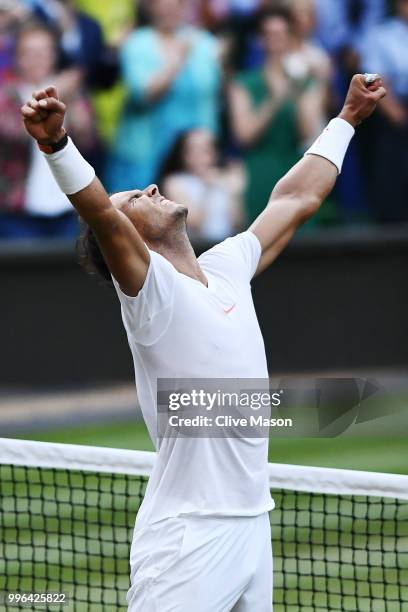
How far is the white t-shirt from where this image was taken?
4863mm

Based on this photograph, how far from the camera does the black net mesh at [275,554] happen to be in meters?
7.57

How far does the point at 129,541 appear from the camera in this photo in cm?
831

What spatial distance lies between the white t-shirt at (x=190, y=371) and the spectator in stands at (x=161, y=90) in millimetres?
8033

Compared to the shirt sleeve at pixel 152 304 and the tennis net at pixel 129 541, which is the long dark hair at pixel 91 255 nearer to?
the shirt sleeve at pixel 152 304

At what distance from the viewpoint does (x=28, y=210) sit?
42.1 feet

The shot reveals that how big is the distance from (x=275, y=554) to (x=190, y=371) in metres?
3.79

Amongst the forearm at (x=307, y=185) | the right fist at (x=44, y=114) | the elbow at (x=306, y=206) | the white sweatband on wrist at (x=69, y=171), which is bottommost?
the white sweatband on wrist at (x=69, y=171)

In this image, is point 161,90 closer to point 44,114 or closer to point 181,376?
point 181,376

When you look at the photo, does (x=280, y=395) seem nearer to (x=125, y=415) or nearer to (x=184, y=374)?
(x=184, y=374)

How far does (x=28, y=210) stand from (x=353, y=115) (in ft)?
23.3

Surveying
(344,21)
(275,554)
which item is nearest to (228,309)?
(275,554)

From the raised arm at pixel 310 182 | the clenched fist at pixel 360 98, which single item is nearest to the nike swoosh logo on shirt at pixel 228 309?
the raised arm at pixel 310 182

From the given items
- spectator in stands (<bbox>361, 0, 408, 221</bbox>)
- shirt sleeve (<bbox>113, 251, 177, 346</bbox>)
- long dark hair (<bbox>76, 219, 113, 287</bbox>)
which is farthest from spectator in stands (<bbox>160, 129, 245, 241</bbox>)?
shirt sleeve (<bbox>113, 251, 177, 346</bbox>)

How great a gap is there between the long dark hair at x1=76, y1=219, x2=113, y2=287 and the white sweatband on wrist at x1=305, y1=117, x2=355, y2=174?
1.31 meters
